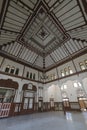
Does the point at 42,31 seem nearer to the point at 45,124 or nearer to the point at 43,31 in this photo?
the point at 43,31

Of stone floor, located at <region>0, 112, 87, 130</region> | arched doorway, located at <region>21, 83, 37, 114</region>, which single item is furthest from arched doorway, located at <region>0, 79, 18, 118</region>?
stone floor, located at <region>0, 112, 87, 130</region>

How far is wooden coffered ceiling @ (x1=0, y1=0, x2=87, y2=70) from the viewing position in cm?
526

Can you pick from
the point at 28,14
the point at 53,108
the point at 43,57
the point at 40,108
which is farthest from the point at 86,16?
the point at 53,108

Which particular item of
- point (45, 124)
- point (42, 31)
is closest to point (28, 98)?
point (45, 124)

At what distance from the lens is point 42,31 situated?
789 centimetres

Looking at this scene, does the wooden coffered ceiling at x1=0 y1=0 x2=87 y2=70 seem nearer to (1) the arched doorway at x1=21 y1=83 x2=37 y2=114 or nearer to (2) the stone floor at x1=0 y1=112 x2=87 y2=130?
A: (1) the arched doorway at x1=21 y1=83 x2=37 y2=114

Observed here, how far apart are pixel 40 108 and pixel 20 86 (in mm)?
4370

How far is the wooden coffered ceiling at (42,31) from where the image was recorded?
526cm

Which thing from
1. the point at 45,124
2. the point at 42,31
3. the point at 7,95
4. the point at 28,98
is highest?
the point at 42,31

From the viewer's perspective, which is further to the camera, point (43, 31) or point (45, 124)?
point (43, 31)

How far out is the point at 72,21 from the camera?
6.04 m

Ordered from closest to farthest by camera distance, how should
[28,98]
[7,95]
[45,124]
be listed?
1. [45,124]
2. [7,95]
3. [28,98]

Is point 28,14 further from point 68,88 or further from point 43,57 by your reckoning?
point 68,88

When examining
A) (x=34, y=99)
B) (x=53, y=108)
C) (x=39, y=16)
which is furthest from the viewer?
(x=53, y=108)
